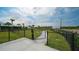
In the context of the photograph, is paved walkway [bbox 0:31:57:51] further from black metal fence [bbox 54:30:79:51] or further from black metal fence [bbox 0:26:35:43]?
black metal fence [bbox 54:30:79:51]

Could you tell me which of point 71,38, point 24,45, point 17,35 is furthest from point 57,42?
point 17,35

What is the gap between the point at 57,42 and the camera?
401 cm

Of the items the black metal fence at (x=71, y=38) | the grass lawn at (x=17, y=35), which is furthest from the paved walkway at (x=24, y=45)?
the black metal fence at (x=71, y=38)

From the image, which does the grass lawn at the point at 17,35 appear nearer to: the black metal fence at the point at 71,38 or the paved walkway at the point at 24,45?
the paved walkway at the point at 24,45

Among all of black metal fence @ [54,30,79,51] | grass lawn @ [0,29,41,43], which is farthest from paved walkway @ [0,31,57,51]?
black metal fence @ [54,30,79,51]

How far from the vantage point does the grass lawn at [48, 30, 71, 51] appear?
399cm

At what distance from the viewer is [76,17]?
3.98 metres

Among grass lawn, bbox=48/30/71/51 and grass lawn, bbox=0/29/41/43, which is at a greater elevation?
grass lawn, bbox=0/29/41/43

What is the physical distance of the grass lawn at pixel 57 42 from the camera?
13.1 ft

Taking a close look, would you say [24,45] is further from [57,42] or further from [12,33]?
[57,42]

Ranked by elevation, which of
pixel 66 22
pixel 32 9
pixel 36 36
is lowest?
pixel 36 36
